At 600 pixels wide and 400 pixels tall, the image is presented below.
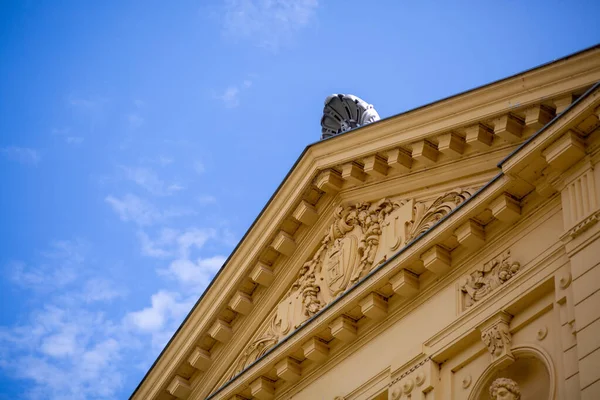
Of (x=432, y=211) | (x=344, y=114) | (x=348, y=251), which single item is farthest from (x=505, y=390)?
(x=344, y=114)

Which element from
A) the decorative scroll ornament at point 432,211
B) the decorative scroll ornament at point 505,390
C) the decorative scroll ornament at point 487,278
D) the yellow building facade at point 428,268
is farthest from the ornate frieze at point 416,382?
the decorative scroll ornament at point 432,211

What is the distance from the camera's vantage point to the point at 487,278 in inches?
712

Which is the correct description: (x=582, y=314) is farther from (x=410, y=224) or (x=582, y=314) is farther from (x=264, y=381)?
(x=264, y=381)

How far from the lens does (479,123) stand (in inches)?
757

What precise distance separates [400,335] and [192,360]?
18.8 feet

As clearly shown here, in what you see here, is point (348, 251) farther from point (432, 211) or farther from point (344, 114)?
point (344, 114)

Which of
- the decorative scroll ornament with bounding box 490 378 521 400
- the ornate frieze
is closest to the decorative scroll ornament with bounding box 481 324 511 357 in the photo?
the decorative scroll ornament with bounding box 490 378 521 400

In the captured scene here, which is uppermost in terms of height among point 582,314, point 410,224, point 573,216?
point 410,224

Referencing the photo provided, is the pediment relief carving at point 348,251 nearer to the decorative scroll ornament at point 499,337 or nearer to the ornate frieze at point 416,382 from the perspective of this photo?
the ornate frieze at point 416,382

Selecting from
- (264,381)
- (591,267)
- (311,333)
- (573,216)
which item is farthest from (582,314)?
(264,381)

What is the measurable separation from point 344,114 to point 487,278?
592cm

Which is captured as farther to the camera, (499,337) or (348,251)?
(348,251)

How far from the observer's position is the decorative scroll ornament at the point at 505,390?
16.3 metres

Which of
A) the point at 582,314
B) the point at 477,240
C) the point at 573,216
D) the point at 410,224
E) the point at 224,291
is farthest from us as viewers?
the point at 224,291
